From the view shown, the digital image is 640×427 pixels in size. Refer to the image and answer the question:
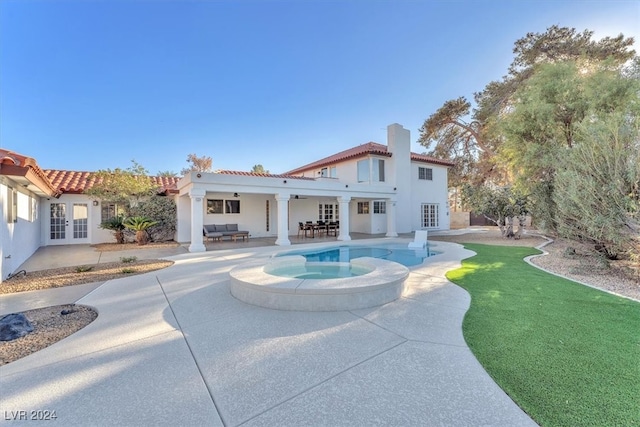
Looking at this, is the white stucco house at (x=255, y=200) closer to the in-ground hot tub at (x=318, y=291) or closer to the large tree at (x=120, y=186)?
the large tree at (x=120, y=186)

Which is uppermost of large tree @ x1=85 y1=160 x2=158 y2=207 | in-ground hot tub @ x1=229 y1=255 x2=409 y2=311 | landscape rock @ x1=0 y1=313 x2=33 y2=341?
large tree @ x1=85 y1=160 x2=158 y2=207

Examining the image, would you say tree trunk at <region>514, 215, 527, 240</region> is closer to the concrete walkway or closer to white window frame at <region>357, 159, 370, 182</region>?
white window frame at <region>357, 159, 370, 182</region>

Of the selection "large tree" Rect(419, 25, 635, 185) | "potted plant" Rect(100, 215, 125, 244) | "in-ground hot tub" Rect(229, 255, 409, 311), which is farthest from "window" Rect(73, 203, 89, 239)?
"large tree" Rect(419, 25, 635, 185)

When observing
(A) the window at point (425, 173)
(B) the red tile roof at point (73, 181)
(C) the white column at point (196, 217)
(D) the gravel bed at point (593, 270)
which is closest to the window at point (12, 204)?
(C) the white column at point (196, 217)

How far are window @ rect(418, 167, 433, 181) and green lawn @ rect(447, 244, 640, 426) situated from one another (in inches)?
649

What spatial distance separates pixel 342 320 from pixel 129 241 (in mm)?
16913

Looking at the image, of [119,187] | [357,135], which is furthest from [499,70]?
[119,187]

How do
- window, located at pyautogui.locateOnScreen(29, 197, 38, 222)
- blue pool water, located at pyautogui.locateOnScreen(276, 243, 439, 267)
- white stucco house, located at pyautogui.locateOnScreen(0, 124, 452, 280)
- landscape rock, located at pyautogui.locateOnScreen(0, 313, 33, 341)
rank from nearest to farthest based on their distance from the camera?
1. landscape rock, located at pyautogui.locateOnScreen(0, 313, 33, 341)
2. white stucco house, located at pyautogui.locateOnScreen(0, 124, 452, 280)
3. blue pool water, located at pyautogui.locateOnScreen(276, 243, 439, 267)
4. window, located at pyautogui.locateOnScreen(29, 197, 38, 222)

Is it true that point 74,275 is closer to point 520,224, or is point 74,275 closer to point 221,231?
point 221,231

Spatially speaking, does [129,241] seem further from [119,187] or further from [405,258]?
[405,258]

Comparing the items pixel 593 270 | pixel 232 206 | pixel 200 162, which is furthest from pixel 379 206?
pixel 200 162

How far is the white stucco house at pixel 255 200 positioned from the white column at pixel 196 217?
4cm

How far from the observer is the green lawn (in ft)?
8.54

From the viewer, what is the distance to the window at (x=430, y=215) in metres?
23.1
